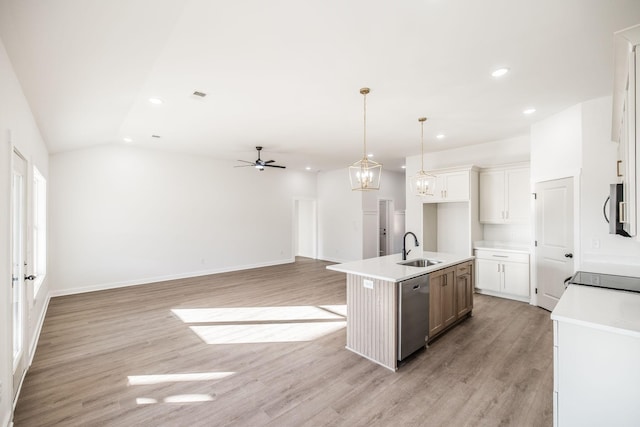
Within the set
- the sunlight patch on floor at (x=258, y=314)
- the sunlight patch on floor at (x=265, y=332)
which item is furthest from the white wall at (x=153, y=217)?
the sunlight patch on floor at (x=265, y=332)

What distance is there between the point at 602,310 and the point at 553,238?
125 inches

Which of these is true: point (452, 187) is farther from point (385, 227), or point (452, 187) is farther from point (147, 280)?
point (147, 280)

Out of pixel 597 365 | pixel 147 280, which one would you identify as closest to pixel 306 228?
pixel 147 280

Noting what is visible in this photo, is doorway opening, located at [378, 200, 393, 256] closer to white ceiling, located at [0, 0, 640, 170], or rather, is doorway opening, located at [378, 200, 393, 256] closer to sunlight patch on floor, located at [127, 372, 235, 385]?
white ceiling, located at [0, 0, 640, 170]

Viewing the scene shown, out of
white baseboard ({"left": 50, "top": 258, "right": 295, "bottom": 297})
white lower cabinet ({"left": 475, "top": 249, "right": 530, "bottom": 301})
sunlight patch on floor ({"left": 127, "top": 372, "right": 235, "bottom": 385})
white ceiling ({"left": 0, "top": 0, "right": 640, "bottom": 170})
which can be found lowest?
sunlight patch on floor ({"left": 127, "top": 372, "right": 235, "bottom": 385})

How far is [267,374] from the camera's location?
2713 millimetres

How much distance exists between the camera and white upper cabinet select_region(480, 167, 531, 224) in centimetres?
502

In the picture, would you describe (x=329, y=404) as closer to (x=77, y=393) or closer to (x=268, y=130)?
(x=77, y=393)

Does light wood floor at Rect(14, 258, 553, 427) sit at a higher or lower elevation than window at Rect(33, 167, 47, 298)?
lower

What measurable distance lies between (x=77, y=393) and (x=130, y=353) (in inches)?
27.5

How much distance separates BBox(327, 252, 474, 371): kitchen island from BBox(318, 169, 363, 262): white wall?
492 cm

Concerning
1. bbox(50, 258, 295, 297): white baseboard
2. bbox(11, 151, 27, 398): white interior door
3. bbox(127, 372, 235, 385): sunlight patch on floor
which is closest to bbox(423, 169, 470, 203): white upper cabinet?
bbox(127, 372, 235, 385): sunlight patch on floor

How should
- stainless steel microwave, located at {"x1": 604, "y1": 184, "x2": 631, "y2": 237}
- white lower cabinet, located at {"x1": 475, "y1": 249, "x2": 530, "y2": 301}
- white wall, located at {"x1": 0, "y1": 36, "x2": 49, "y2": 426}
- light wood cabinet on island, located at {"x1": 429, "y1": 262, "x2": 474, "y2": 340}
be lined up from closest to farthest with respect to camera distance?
white wall, located at {"x1": 0, "y1": 36, "x2": 49, "y2": 426}
stainless steel microwave, located at {"x1": 604, "y1": 184, "x2": 631, "y2": 237}
light wood cabinet on island, located at {"x1": 429, "y1": 262, "x2": 474, "y2": 340}
white lower cabinet, located at {"x1": 475, "y1": 249, "x2": 530, "y2": 301}

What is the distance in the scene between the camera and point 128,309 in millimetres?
4543
